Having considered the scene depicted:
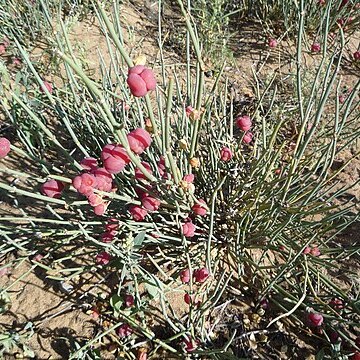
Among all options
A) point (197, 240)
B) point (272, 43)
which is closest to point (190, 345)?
point (197, 240)

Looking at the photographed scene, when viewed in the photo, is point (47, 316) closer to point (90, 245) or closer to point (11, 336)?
point (11, 336)

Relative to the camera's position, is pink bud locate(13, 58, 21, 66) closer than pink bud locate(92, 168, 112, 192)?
No

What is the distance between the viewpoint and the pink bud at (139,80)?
0.71 meters

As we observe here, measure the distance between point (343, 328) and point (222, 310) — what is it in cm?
41

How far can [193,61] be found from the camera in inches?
95.0

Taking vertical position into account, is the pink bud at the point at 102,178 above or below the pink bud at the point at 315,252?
above

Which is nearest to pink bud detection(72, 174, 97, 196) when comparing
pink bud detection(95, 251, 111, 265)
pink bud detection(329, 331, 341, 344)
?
pink bud detection(95, 251, 111, 265)

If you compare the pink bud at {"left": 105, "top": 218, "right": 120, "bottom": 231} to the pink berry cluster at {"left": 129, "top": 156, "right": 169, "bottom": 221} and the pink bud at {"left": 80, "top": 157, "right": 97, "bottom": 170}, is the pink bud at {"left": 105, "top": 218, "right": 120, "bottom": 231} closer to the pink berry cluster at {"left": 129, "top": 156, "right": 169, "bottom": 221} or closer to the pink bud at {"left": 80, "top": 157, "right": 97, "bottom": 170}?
the pink berry cluster at {"left": 129, "top": 156, "right": 169, "bottom": 221}

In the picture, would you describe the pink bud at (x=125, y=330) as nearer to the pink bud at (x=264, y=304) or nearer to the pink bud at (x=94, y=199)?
the pink bud at (x=264, y=304)

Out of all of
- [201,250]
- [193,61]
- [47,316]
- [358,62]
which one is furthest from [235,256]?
[358,62]

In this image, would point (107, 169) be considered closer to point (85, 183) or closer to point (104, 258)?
point (85, 183)

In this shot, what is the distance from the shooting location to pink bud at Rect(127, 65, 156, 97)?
2.33 feet

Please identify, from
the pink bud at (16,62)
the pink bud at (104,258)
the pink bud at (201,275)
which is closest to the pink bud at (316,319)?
the pink bud at (201,275)

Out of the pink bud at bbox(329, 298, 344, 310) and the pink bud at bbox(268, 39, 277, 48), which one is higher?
the pink bud at bbox(268, 39, 277, 48)
